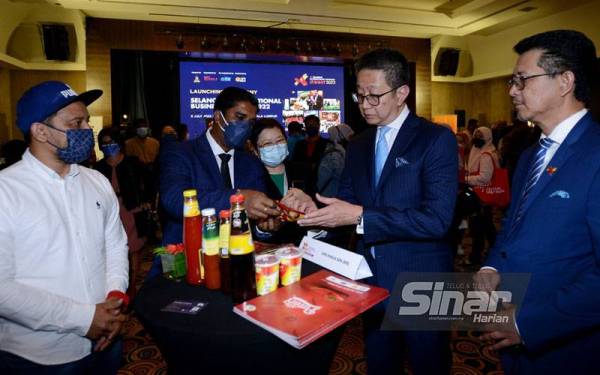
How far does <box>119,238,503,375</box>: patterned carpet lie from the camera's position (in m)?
2.61

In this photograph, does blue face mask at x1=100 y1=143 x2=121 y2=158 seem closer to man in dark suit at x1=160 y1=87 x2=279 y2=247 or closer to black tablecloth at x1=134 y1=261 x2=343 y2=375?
man in dark suit at x1=160 y1=87 x2=279 y2=247

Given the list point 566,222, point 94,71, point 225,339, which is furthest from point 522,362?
point 94,71

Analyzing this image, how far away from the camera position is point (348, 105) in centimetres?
1060

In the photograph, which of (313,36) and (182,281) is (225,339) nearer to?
(182,281)

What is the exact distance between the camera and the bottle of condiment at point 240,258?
1245 millimetres

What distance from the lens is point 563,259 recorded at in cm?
128

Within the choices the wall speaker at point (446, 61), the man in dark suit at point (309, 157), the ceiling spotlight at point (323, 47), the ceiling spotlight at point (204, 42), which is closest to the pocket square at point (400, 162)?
the man in dark suit at point (309, 157)

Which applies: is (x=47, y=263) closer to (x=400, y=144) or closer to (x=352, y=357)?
(x=400, y=144)

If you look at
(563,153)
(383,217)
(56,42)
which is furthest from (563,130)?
(56,42)

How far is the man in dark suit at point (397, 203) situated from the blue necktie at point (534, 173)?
0.84ft

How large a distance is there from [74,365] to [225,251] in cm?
69

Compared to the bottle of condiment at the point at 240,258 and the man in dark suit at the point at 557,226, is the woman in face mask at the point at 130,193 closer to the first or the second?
the bottle of condiment at the point at 240,258

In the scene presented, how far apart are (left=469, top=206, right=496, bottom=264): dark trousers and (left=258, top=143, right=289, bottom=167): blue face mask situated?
8.73 feet

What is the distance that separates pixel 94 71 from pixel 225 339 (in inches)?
369
